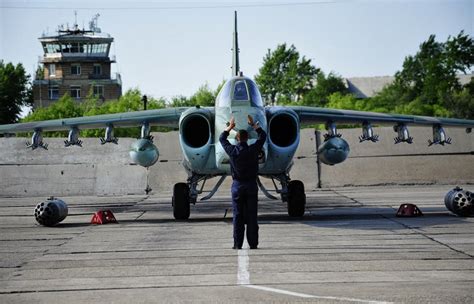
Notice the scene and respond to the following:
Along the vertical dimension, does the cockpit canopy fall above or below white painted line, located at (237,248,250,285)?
above

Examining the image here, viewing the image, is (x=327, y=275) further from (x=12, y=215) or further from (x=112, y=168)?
(x=112, y=168)

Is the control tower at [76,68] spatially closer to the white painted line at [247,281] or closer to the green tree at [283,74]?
the green tree at [283,74]

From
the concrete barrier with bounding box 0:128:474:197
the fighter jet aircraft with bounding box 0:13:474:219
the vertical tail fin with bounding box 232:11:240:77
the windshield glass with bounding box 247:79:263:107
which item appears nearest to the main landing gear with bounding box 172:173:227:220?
the fighter jet aircraft with bounding box 0:13:474:219

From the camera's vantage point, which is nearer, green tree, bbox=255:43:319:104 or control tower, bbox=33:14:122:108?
control tower, bbox=33:14:122:108

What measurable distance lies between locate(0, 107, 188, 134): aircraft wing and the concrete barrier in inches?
370

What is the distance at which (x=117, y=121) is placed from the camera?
891 inches

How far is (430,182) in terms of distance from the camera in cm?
3344

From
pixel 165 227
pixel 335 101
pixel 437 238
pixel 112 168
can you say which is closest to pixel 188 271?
pixel 437 238

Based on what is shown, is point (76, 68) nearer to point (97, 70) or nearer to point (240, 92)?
point (97, 70)

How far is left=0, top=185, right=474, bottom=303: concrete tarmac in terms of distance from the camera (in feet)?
30.5

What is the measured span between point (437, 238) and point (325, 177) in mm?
19099

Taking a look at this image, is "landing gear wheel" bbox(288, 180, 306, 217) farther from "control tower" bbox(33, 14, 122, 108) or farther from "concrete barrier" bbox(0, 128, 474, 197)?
"control tower" bbox(33, 14, 122, 108)

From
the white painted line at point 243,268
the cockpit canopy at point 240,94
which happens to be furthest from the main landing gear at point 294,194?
the white painted line at point 243,268

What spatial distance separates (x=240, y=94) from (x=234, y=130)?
54.6 inches
